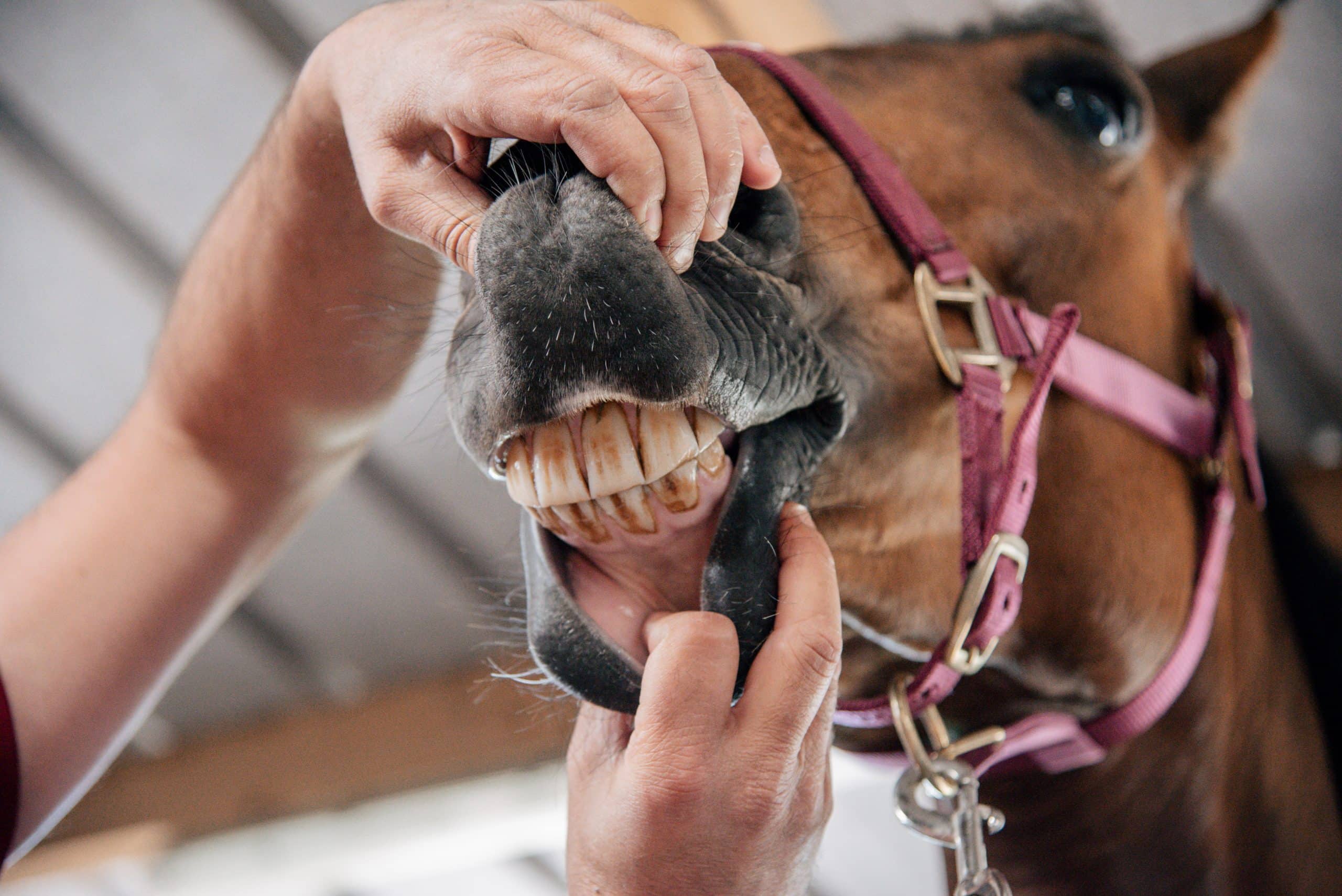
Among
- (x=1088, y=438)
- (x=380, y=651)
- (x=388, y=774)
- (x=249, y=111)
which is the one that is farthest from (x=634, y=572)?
(x=380, y=651)

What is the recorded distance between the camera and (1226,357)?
47.8 inches

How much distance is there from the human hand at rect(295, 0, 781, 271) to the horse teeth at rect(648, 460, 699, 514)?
0.49 ft

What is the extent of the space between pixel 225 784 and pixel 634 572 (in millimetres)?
2707

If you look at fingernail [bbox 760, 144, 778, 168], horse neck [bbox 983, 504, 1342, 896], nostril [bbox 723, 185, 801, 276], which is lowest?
horse neck [bbox 983, 504, 1342, 896]

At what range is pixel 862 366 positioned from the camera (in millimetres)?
810

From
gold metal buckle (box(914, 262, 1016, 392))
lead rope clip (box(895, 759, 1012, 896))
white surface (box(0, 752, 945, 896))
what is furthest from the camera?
white surface (box(0, 752, 945, 896))

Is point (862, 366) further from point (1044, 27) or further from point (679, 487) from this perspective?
point (1044, 27)

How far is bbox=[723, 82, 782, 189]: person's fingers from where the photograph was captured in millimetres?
640

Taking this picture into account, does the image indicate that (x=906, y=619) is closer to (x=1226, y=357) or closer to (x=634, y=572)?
(x=634, y=572)

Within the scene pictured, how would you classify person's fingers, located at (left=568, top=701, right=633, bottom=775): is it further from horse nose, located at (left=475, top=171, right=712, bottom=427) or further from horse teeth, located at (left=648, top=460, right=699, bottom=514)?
horse nose, located at (left=475, top=171, right=712, bottom=427)

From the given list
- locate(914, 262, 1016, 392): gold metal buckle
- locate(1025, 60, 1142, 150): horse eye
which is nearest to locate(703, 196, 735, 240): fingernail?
locate(914, 262, 1016, 392): gold metal buckle

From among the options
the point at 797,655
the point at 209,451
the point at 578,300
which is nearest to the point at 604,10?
the point at 578,300

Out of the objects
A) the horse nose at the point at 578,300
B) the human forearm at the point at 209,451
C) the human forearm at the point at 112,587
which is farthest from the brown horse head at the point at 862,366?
the human forearm at the point at 112,587

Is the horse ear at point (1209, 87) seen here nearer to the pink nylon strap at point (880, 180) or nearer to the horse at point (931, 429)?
the horse at point (931, 429)
